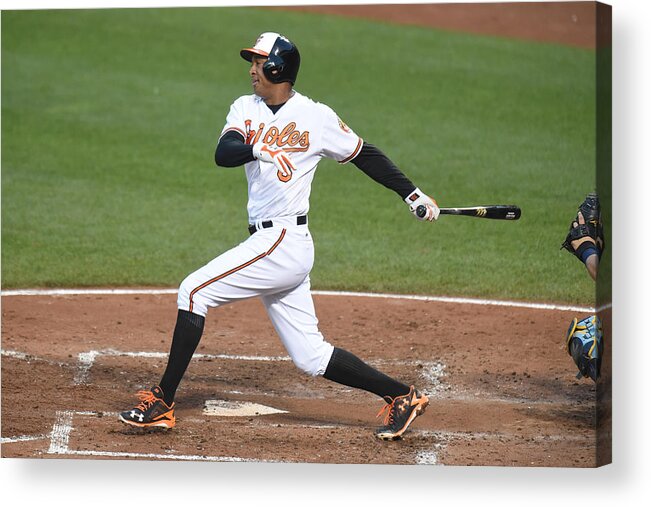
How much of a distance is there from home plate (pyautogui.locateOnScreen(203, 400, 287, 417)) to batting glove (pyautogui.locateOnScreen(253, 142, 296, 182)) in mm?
1461

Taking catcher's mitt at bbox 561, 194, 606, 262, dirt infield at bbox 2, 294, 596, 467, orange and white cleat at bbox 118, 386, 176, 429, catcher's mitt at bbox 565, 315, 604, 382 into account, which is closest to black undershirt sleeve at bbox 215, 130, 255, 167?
orange and white cleat at bbox 118, 386, 176, 429

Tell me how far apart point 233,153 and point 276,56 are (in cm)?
53

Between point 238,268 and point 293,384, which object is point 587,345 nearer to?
point 293,384

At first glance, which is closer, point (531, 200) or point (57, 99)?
point (531, 200)

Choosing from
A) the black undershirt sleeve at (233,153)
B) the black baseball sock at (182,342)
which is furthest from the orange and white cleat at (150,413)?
the black undershirt sleeve at (233,153)

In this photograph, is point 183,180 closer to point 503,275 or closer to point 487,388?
point 503,275

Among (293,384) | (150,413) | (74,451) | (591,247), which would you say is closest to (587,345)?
(591,247)

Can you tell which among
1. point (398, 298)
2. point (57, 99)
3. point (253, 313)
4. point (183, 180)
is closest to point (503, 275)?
point (398, 298)

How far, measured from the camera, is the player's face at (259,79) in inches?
207

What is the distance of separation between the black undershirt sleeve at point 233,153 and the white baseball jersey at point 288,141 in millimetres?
152

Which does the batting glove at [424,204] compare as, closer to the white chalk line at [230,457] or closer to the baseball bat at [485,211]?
the baseball bat at [485,211]

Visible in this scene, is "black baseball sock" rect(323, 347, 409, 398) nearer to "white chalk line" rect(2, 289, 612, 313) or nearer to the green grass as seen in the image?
the green grass

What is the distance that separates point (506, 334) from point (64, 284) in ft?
10.1

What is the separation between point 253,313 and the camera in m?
7.62
